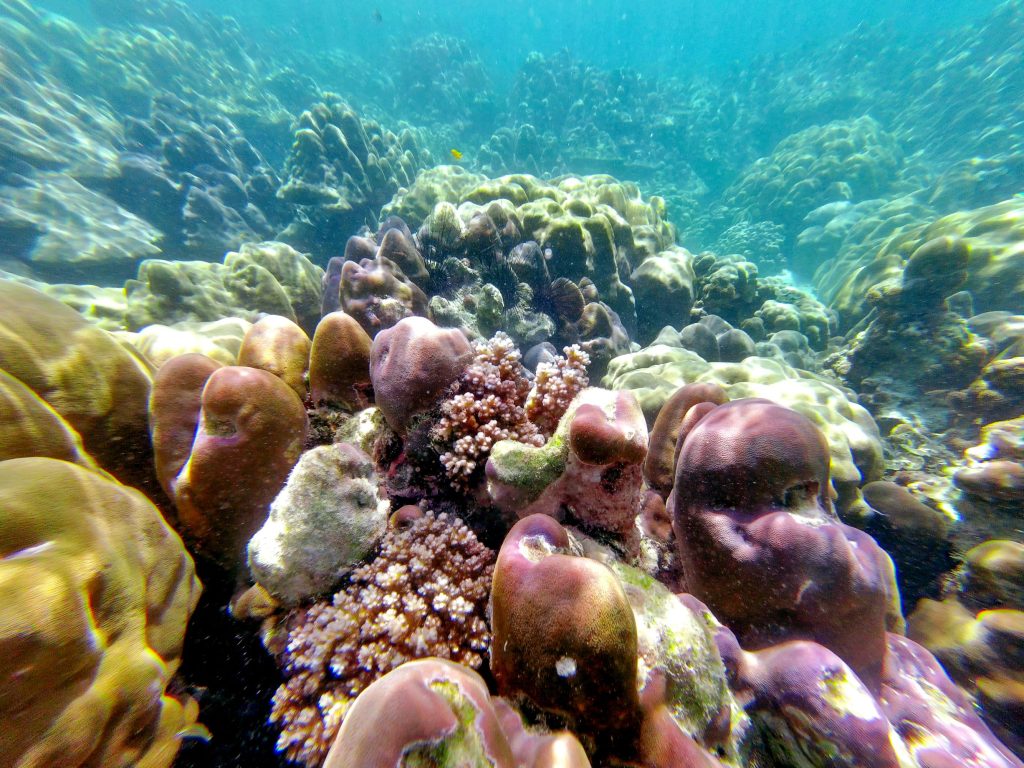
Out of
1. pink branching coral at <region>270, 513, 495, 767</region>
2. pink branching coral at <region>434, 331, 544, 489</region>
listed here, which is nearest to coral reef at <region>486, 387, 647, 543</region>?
pink branching coral at <region>434, 331, 544, 489</region>

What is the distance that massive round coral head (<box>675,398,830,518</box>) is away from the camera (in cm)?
205

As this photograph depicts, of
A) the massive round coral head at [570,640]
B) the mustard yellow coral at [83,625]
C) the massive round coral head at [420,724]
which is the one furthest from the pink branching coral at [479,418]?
the mustard yellow coral at [83,625]

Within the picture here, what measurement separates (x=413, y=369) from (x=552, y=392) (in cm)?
96

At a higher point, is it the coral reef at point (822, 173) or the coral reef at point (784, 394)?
the coral reef at point (822, 173)

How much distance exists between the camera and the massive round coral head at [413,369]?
2449 millimetres

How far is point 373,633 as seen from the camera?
1812 mm

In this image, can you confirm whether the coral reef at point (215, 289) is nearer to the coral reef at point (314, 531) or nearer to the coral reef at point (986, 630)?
the coral reef at point (314, 531)

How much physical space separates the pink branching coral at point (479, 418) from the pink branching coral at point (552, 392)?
0.49 ft

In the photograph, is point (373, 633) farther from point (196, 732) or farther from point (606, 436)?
point (606, 436)

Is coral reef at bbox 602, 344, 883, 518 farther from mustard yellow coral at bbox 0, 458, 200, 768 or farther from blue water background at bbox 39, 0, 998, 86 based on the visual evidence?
blue water background at bbox 39, 0, 998, 86

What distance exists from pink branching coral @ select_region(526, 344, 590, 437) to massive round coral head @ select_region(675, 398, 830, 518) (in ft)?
2.91

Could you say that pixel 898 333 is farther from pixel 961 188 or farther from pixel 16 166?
pixel 16 166

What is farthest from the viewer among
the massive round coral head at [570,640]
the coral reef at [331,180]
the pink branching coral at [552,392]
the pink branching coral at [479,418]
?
the coral reef at [331,180]

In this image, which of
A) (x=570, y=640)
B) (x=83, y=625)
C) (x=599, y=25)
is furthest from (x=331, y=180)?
(x=599, y=25)
